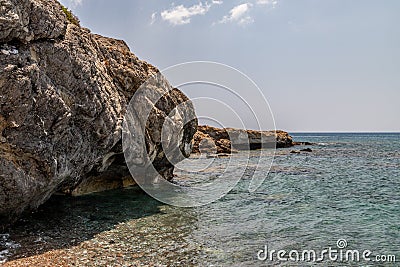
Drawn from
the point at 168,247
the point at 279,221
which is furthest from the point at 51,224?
the point at 279,221

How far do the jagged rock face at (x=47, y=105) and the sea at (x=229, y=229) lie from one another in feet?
5.92

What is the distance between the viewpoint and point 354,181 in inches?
1178

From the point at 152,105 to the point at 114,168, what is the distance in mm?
4822

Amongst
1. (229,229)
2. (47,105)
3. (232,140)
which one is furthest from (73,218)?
(232,140)

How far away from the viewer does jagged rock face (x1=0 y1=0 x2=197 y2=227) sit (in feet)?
36.9

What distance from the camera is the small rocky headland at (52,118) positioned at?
11297 mm

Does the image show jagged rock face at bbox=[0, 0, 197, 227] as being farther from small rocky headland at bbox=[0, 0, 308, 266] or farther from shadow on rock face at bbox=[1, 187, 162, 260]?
shadow on rock face at bbox=[1, 187, 162, 260]

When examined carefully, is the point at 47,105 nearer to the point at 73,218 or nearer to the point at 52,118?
the point at 52,118

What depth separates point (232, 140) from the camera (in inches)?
3155

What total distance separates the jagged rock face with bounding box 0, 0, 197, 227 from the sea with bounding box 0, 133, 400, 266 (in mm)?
1805

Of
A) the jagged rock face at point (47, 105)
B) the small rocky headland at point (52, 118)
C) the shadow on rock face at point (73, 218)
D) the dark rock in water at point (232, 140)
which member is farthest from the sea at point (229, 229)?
the dark rock in water at point (232, 140)

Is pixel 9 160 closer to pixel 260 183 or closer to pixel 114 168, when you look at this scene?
pixel 114 168

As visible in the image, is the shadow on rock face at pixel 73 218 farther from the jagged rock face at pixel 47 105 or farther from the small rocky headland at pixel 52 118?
the jagged rock face at pixel 47 105

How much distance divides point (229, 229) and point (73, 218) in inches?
288
